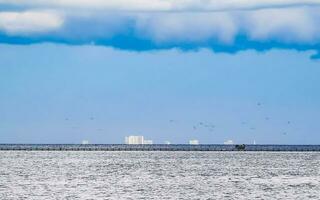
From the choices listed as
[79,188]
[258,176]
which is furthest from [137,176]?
[79,188]

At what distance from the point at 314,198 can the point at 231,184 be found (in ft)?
70.2

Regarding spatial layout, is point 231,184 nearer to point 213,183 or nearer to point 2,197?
point 213,183

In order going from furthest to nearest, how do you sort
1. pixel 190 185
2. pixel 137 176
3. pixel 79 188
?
pixel 137 176 < pixel 190 185 < pixel 79 188

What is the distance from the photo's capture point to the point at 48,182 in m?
108

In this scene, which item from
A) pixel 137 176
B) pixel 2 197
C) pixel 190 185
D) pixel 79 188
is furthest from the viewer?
pixel 137 176

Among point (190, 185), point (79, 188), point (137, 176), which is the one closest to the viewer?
point (79, 188)

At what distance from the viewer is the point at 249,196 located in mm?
87188

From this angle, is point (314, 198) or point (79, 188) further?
point (79, 188)

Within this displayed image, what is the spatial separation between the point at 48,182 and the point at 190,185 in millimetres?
18069

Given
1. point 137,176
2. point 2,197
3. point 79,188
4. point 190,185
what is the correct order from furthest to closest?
point 137,176, point 190,185, point 79,188, point 2,197

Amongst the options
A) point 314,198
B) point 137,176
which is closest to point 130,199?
point 314,198

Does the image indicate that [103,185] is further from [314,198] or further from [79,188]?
[314,198]

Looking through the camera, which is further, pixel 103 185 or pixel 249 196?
pixel 103 185

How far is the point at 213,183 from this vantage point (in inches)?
4250
